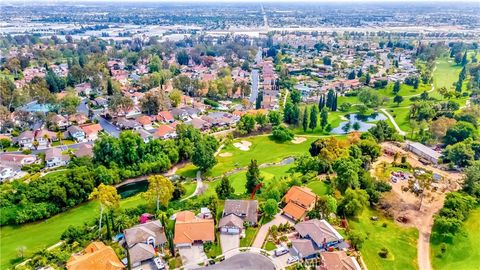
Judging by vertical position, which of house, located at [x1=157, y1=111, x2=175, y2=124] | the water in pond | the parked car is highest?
the parked car

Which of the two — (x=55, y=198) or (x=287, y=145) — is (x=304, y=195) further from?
(x=55, y=198)

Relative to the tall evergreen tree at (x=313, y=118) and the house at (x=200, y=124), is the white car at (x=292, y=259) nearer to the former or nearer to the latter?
the house at (x=200, y=124)

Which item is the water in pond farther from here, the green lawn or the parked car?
the parked car

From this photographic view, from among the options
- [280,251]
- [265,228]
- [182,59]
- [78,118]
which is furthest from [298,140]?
[182,59]

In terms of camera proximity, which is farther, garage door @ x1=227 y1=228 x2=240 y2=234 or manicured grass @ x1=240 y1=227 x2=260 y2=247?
garage door @ x1=227 y1=228 x2=240 y2=234

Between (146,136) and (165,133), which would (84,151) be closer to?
(146,136)

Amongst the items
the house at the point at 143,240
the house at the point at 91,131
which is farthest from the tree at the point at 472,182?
the house at the point at 91,131

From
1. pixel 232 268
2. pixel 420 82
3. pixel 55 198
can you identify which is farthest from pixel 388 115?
pixel 55 198

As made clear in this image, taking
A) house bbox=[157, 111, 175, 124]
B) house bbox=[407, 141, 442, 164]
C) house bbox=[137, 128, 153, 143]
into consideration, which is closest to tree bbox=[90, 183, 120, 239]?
house bbox=[137, 128, 153, 143]
